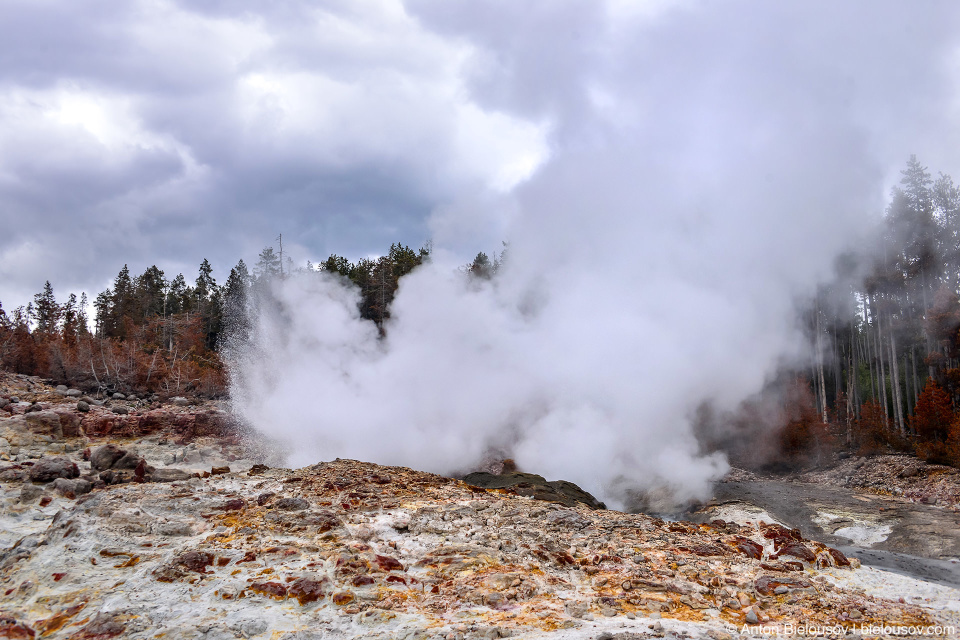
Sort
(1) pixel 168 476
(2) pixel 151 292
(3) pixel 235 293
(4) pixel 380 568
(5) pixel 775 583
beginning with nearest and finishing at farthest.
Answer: (5) pixel 775 583, (4) pixel 380 568, (1) pixel 168 476, (3) pixel 235 293, (2) pixel 151 292

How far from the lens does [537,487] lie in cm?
1435

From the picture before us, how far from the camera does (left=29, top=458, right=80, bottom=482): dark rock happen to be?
431 inches

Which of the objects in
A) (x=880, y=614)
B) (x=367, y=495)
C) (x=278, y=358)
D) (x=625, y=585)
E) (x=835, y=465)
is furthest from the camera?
(x=835, y=465)

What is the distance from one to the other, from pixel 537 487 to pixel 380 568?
7363 millimetres

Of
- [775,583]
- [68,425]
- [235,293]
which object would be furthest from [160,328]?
[775,583]

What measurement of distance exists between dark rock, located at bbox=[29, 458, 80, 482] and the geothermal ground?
49 mm

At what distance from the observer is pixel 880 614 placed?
Result: 6.39 meters

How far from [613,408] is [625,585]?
45.6 ft

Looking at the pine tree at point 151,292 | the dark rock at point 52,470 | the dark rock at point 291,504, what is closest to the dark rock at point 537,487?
the dark rock at point 291,504

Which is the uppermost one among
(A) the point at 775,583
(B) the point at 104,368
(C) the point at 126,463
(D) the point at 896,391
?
(B) the point at 104,368

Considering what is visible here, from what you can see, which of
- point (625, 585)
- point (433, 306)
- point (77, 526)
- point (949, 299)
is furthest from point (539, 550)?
point (949, 299)

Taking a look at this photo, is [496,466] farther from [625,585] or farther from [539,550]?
[625,585]

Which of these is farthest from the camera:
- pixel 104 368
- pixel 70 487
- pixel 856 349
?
pixel 856 349

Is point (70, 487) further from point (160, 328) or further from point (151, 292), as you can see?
point (151, 292)
